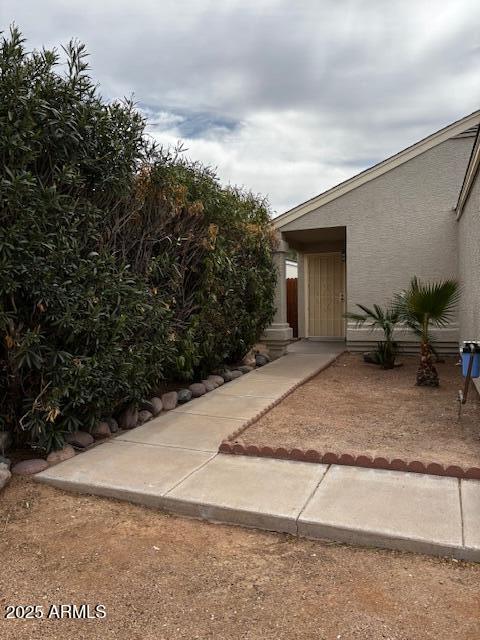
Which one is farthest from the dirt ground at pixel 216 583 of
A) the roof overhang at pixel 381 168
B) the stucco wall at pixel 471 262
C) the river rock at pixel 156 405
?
the roof overhang at pixel 381 168

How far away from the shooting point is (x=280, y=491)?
3.60 m

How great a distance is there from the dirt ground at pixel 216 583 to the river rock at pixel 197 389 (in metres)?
3.52

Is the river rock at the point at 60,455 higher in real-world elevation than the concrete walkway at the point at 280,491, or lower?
higher

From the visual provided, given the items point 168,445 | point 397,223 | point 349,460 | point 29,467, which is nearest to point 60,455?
point 29,467

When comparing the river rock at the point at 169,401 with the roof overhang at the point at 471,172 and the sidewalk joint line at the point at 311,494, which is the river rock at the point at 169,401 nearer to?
the sidewalk joint line at the point at 311,494

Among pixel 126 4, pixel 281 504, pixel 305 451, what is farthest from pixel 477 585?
pixel 126 4

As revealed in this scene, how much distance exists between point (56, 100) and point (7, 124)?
1.90 ft

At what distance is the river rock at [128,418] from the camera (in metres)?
5.36

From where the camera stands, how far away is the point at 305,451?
4.25 metres

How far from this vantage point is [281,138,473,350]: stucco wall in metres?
9.67

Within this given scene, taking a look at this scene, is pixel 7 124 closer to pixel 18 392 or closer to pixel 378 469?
pixel 18 392

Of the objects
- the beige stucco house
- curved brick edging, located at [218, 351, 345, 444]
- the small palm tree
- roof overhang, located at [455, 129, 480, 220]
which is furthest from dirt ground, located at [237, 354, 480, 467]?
roof overhang, located at [455, 129, 480, 220]

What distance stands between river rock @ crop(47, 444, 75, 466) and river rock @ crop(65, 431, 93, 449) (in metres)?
0.13

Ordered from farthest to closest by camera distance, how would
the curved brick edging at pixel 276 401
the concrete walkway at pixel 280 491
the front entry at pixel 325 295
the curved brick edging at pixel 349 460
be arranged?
the front entry at pixel 325 295
the curved brick edging at pixel 276 401
the curved brick edging at pixel 349 460
the concrete walkway at pixel 280 491
